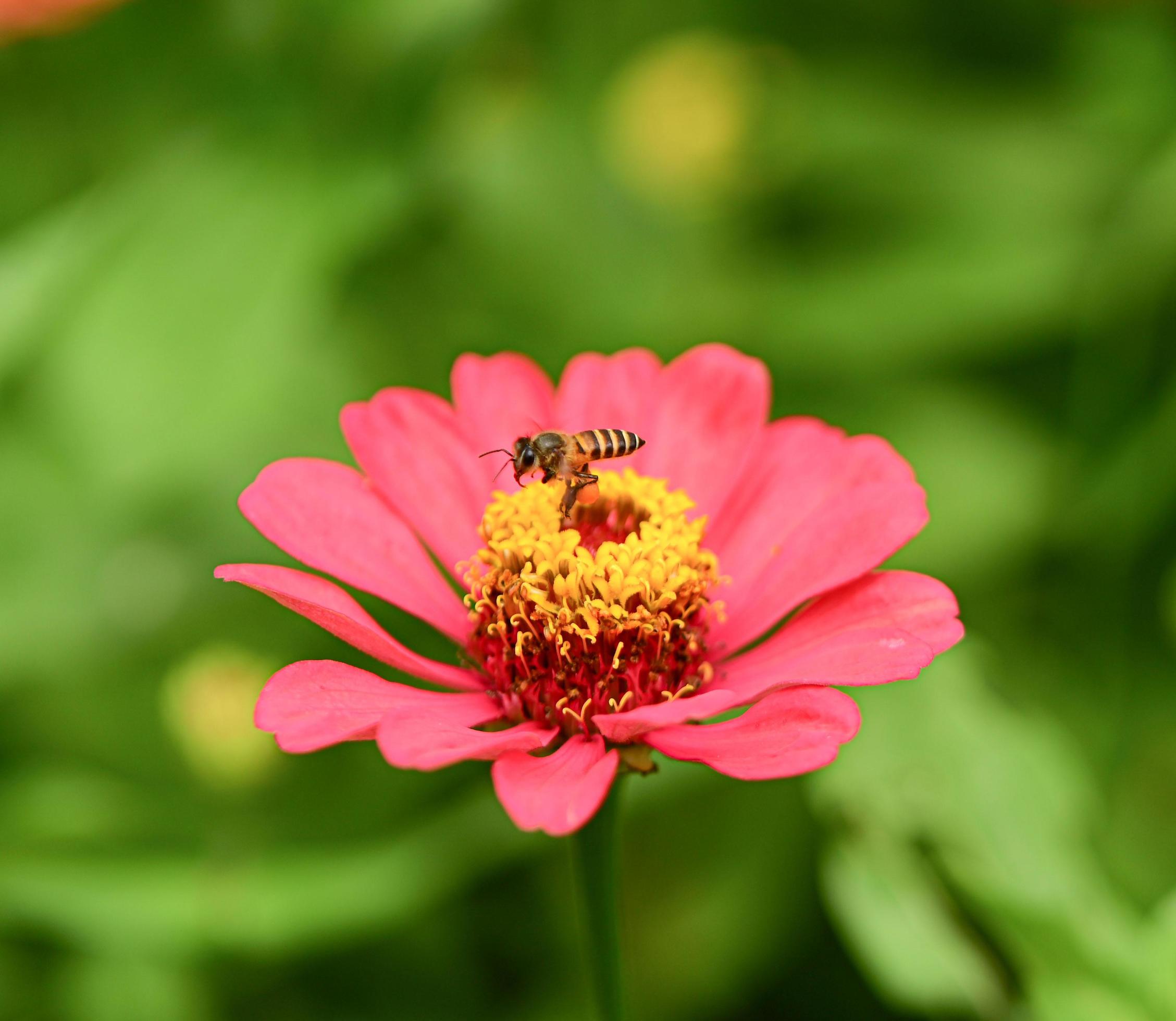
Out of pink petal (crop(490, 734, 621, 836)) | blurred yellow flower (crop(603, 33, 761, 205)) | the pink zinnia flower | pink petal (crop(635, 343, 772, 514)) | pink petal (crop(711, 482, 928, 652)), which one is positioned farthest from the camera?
blurred yellow flower (crop(603, 33, 761, 205))

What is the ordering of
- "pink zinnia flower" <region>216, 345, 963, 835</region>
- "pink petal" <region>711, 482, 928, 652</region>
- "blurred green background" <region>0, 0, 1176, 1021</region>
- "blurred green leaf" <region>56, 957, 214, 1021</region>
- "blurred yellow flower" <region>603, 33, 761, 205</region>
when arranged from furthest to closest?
"blurred yellow flower" <region>603, 33, 761, 205</region>, "blurred green leaf" <region>56, 957, 214, 1021</region>, "blurred green background" <region>0, 0, 1176, 1021</region>, "pink petal" <region>711, 482, 928, 652</region>, "pink zinnia flower" <region>216, 345, 963, 835</region>

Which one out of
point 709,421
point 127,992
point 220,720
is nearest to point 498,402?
point 709,421

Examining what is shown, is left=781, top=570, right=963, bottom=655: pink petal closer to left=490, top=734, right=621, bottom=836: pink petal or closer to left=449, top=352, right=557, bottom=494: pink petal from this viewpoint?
left=490, top=734, right=621, bottom=836: pink petal

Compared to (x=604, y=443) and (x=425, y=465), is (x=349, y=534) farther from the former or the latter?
(x=604, y=443)

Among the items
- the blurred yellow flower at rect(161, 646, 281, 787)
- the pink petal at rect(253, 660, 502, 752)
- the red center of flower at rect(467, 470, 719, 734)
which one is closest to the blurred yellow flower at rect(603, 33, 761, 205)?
the blurred yellow flower at rect(161, 646, 281, 787)

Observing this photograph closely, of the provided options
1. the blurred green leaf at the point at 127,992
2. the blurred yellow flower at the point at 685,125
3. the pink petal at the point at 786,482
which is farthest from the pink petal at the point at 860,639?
the blurred yellow flower at the point at 685,125

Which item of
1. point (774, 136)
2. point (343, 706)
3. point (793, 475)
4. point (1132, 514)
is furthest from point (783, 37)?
point (343, 706)
